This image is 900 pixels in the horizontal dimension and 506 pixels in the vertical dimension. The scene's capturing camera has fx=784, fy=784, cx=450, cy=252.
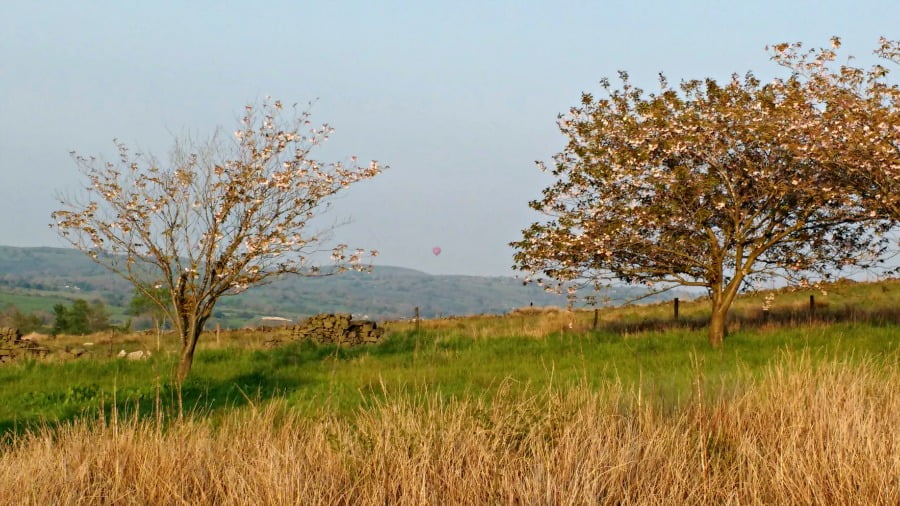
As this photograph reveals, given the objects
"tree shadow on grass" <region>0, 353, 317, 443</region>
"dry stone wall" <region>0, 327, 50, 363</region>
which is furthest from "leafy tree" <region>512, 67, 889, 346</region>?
"dry stone wall" <region>0, 327, 50, 363</region>

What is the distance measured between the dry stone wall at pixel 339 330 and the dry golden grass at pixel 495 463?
64.5 feet

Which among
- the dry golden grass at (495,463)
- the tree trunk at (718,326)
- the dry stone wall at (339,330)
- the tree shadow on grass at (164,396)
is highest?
the tree trunk at (718,326)

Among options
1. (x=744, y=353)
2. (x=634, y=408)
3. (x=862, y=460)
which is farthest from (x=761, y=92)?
(x=862, y=460)

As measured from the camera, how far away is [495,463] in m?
6.83

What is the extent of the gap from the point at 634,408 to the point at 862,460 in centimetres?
290

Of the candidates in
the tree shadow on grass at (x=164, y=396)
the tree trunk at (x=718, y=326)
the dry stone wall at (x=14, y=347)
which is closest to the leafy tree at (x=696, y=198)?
the tree trunk at (x=718, y=326)

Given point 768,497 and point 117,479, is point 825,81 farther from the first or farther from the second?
point 117,479

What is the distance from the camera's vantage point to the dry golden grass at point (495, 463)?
21.1 ft

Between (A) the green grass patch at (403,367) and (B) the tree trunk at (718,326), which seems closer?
(A) the green grass patch at (403,367)

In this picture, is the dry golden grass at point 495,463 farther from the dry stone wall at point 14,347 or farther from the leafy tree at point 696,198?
the dry stone wall at point 14,347

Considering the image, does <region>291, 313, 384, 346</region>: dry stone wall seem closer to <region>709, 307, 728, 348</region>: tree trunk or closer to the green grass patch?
the green grass patch

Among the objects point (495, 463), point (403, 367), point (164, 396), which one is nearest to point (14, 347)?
point (164, 396)

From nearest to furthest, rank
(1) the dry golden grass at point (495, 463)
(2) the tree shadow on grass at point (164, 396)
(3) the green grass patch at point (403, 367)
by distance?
(1) the dry golden grass at point (495, 463) → (2) the tree shadow on grass at point (164, 396) → (3) the green grass patch at point (403, 367)

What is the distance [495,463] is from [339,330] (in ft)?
73.0
